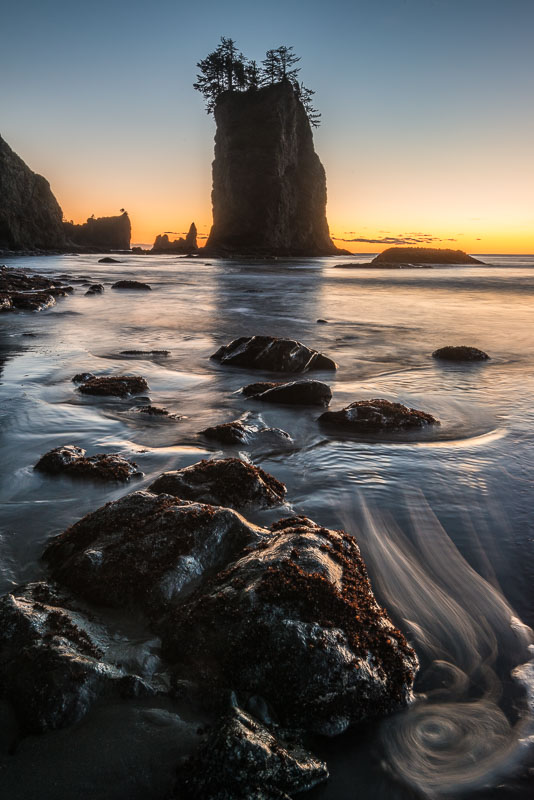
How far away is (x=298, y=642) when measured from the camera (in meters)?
2.50

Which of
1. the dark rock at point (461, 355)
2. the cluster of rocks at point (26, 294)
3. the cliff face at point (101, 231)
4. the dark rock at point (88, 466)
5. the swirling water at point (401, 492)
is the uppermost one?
the cliff face at point (101, 231)

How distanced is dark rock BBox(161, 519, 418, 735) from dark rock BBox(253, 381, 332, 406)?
Answer: 4869 mm

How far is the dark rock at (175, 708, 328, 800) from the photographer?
1910 millimetres

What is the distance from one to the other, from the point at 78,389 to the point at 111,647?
6478 mm

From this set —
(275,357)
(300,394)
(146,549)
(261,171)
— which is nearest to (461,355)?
(275,357)

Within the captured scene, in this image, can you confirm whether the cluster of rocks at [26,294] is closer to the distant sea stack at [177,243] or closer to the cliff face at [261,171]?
the cliff face at [261,171]

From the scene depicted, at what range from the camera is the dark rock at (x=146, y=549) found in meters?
3.04

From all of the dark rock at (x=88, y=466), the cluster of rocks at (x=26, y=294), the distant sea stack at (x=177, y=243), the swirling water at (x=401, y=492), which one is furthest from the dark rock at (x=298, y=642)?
the distant sea stack at (x=177, y=243)

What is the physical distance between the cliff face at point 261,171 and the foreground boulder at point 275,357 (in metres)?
69.1

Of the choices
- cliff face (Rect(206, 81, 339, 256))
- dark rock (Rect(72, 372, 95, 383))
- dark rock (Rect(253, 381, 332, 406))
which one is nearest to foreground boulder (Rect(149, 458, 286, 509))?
dark rock (Rect(253, 381, 332, 406))

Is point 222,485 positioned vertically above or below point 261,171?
below

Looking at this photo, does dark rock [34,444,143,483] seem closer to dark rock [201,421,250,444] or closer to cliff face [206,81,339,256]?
dark rock [201,421,250,444]

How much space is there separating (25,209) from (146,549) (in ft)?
270

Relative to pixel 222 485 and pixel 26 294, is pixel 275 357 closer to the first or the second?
pixel 222 485
